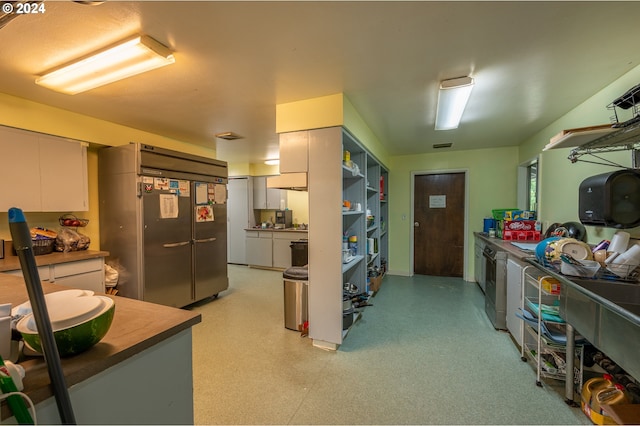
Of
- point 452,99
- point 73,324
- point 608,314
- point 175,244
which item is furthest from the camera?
point 175,244

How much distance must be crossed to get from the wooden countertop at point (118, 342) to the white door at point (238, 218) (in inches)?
182

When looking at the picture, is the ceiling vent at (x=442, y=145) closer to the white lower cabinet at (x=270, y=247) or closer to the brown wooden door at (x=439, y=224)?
the brown wooden door at (x=439, y=224)

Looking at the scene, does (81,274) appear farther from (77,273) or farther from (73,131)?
(73,131)

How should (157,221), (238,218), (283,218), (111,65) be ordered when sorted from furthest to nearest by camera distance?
(238,218), (283,218), (157,221), (111,65)

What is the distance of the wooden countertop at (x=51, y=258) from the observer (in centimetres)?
220

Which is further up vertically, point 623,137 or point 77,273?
point 623,137

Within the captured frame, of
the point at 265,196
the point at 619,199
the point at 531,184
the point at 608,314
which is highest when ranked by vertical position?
the point at 531,184

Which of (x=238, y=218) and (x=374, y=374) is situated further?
(x=238, y=218)

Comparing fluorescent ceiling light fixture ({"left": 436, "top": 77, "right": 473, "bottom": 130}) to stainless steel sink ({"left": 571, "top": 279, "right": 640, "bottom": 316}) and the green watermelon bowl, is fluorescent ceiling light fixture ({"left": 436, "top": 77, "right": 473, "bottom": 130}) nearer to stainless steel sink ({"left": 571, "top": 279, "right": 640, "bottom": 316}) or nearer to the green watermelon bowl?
stainless steel sink ({"left": 571, "top": 279, "right": 640, "bottom": 316})

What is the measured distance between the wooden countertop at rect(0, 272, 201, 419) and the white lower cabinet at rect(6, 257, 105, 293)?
1.32 metres

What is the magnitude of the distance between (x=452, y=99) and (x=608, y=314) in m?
1.79

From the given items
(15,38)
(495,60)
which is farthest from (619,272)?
(15,38)

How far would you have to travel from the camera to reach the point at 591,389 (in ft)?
5.42

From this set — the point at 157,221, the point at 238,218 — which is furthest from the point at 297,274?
the point at 238,218
